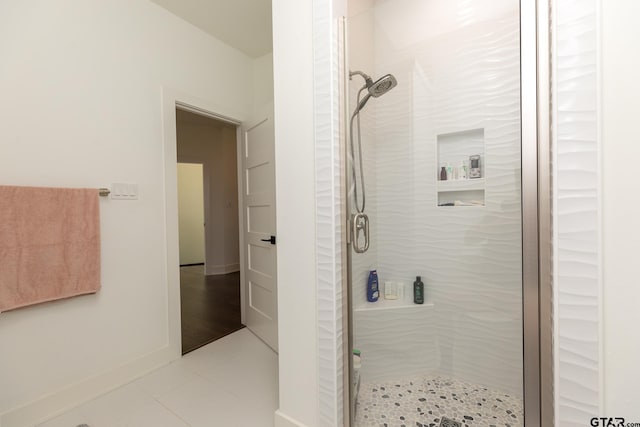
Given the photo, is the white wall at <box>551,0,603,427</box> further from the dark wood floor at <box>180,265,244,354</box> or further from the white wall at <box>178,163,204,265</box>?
the white wall at <box>178,163,204,265</box>

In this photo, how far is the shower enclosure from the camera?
4.09 ft

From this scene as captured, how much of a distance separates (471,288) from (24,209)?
243cm

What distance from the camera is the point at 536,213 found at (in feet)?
2.62

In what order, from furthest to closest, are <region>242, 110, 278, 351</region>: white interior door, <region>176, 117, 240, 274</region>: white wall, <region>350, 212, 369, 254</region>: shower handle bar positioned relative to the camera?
<region>176, 117, 240, 274</region>: white wall, <region>242, 110, 278, 351</region>: white interior door, <region>350, 212, 369, 254</region>: shower handle bar

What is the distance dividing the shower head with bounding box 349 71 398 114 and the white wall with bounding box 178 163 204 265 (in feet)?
17.2

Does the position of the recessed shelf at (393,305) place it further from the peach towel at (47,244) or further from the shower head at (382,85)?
the peach towel at (47,244)

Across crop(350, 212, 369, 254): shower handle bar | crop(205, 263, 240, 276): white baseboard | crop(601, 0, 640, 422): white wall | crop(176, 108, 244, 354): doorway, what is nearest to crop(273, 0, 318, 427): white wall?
crop(350, 212, 369, 254): shower handle bar

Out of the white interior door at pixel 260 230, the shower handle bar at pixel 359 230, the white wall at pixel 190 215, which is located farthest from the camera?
the white wall at pixel 190 215

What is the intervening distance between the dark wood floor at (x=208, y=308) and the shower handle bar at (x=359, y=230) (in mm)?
1831

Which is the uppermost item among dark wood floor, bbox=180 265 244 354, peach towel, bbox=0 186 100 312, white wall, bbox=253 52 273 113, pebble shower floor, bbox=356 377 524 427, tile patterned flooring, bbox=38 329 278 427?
white wall, bbox=253 52 273 113

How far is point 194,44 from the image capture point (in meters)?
2.20

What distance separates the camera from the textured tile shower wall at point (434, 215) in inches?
50.4

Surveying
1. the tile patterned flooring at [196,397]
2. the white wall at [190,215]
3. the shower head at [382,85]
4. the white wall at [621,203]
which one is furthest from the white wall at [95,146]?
the white wall at [190,215]

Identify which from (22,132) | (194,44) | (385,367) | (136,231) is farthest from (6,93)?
(385,367)
